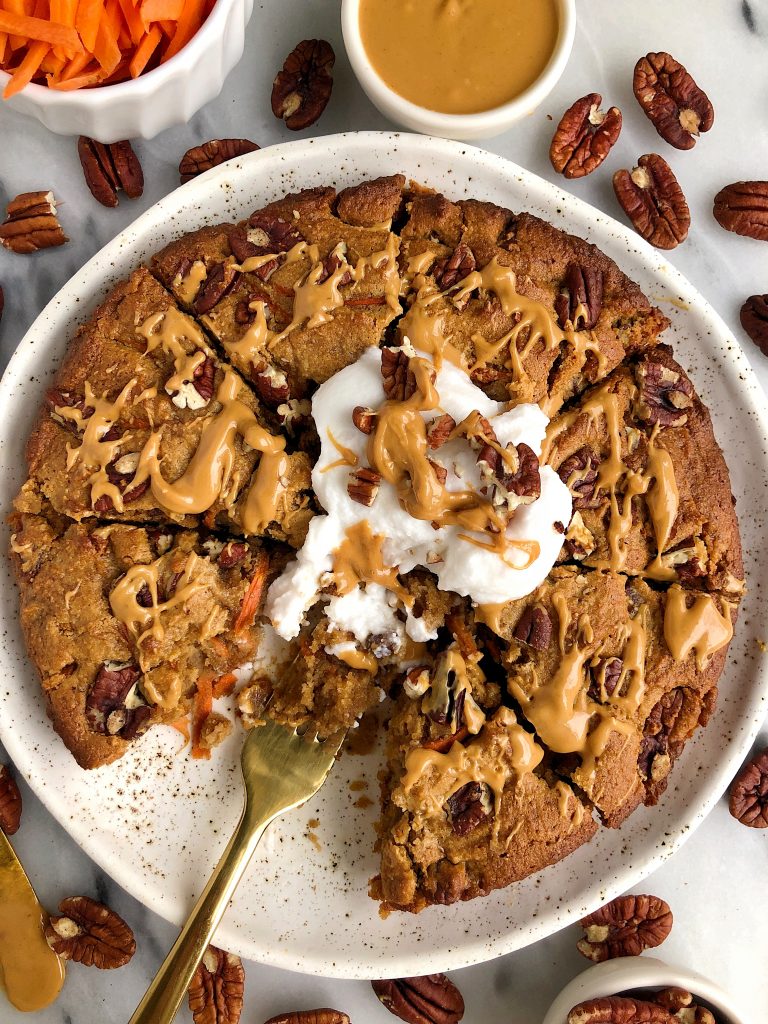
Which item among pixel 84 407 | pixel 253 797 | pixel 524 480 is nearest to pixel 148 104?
pixel 84 407

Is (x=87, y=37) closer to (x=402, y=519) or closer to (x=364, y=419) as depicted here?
(x=364, y=419)

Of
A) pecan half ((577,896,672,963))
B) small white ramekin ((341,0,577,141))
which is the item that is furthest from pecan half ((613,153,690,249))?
pecan half ((577,896,672,963))

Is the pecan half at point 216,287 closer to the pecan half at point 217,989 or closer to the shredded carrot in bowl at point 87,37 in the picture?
the shredded carrot in bowl at point 87,37

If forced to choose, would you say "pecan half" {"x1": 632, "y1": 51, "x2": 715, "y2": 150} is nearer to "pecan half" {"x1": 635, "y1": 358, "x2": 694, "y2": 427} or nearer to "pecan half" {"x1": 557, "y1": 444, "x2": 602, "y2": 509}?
"pecan half" {"x1": 635, "y1": 358, "x2": 694, "y2": 427}

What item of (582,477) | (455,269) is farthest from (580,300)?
(582,477)

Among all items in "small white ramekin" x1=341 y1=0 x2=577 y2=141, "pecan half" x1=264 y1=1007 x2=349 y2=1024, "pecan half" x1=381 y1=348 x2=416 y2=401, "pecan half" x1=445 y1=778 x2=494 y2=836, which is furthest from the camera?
"pecan half" x1=264 y1=1007 x2=349 y2=1024

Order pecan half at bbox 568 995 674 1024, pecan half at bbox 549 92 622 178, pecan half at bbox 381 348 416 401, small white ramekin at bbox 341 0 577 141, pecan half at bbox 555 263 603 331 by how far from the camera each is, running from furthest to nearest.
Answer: pecan half at bbox 549 92 622 178 < pecan half at bbox 568 995 674 1024 < small white ramekin at bbox 341 0 577 141 < pecan half at bbox 555 263 603 331 < pecan half at bbox 381 348 416 401

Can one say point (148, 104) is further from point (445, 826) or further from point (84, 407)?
point (445, 826)
